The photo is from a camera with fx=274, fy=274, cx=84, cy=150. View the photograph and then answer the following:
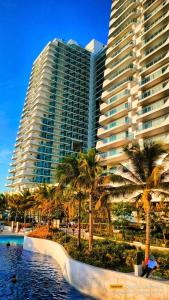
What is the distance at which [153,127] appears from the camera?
47906 mm

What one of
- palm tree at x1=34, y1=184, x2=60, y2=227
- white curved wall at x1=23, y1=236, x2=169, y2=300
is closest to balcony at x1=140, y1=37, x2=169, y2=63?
palm tree at x1=34, y1=184, x2=60, y2=227

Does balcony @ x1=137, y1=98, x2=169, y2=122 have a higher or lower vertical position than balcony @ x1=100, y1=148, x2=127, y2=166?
higher

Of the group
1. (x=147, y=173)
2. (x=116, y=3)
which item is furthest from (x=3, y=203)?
(x=116, y=3)

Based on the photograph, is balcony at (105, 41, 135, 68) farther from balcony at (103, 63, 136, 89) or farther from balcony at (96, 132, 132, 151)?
balcony at (96, 132, 132, 151)

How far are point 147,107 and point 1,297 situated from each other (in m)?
42.5

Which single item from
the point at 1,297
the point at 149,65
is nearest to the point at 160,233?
the point at 1,297

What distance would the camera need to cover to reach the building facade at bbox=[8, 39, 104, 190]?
99.6 metres

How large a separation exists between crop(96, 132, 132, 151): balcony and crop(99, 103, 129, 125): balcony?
5456 mm

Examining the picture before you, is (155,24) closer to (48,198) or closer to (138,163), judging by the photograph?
(48,198)

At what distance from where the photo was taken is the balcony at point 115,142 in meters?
55.7

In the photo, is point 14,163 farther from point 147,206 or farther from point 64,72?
point 147,206

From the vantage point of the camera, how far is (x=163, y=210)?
3234 cm

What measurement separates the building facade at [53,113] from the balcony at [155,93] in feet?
149

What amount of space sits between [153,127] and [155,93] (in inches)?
264
